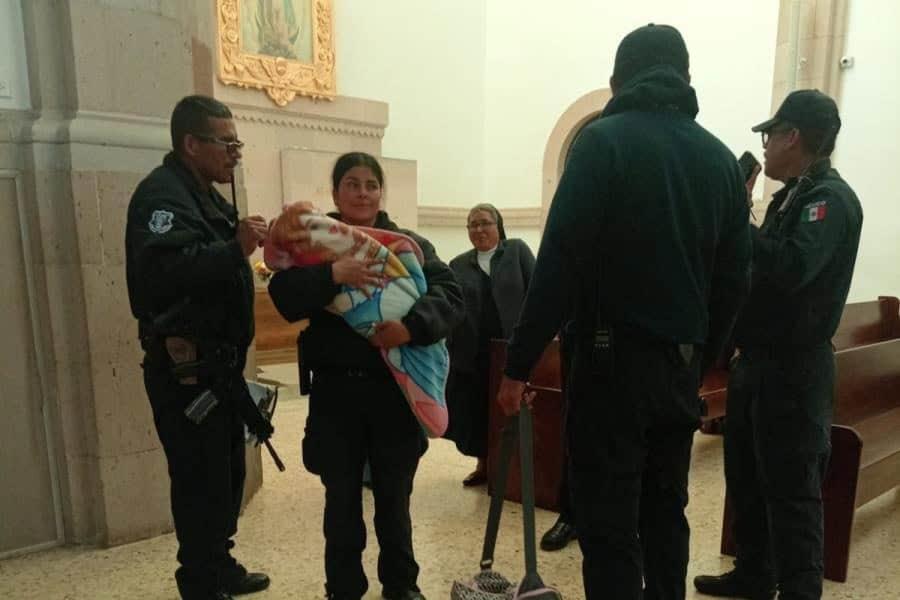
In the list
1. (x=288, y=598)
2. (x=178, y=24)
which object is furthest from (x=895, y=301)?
(x=178, y=24)

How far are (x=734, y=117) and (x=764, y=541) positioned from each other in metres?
4.97

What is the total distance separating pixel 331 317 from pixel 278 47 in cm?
570

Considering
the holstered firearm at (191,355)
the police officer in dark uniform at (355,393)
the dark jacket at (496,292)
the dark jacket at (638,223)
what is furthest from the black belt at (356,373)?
the dark jacket at (496,292)

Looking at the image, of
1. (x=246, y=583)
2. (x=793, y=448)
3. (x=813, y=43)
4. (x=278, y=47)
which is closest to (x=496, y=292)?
(x=793, y=448)

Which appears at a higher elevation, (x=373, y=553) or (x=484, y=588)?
(x=484, y=588)

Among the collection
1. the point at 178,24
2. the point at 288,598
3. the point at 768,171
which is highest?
the point at 178,24

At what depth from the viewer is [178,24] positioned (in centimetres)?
259

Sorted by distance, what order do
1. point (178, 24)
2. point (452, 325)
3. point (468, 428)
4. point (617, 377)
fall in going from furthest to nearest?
point (468, 428) < point (178, 24) < point (452, 325) < point (617, 377)

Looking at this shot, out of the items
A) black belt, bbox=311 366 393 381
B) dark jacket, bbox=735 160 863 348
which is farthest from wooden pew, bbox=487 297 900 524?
dark jacket, bbox=735 160 863 348

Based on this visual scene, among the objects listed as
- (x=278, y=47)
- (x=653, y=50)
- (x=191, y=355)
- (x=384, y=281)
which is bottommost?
(x=191, y=355)

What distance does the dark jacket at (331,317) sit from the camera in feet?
5.86

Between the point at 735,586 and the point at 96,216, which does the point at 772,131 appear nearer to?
the point at 735,586

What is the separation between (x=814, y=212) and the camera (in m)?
1.88

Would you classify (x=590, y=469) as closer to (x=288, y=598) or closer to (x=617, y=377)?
(x=617, y=377)
